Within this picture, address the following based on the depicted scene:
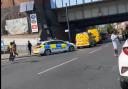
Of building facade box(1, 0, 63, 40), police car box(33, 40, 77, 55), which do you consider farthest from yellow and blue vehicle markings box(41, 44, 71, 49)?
building facade box(1, 0, 63, 40)

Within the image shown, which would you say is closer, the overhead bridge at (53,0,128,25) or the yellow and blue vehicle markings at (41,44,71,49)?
the yellow and blue vehicle markings at (41,44,71,49)

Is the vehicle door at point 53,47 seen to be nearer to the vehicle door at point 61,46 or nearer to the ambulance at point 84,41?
the vehicle door at point 61,46

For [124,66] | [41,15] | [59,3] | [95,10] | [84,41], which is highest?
[59,3]

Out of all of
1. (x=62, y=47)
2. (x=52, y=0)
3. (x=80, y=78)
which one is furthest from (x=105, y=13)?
(x=80, y=78)

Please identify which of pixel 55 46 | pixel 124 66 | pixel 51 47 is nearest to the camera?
pixel 124 66

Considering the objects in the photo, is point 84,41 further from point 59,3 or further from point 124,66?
point 124,66

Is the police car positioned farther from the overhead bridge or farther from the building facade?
the overhead bridge

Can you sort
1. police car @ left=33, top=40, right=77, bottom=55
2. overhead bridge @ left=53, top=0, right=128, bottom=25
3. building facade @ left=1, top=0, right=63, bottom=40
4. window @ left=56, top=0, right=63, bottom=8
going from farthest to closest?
window @ left=56, top=0, right=63, bottom=8 < overhead bridge @ left=53, top=0, right=128, bottom=25 < building facade @ left=1, top=0, right=63, bottom=40 < police car @ left=33, top=40, right=77, bottom=55

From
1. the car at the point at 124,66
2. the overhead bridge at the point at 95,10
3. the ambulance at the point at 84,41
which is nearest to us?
the car at the point at 124,66

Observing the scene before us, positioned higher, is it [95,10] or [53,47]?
[95,10]

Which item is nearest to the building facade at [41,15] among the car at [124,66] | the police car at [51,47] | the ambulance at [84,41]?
the ambulance at [84,41]

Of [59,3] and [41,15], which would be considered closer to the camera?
[41,15]

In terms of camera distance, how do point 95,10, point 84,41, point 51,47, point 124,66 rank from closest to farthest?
1. point 124,66
2. point 51,47
3. point 84,41
4. point 95,10

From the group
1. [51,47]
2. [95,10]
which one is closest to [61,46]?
[51,47]
